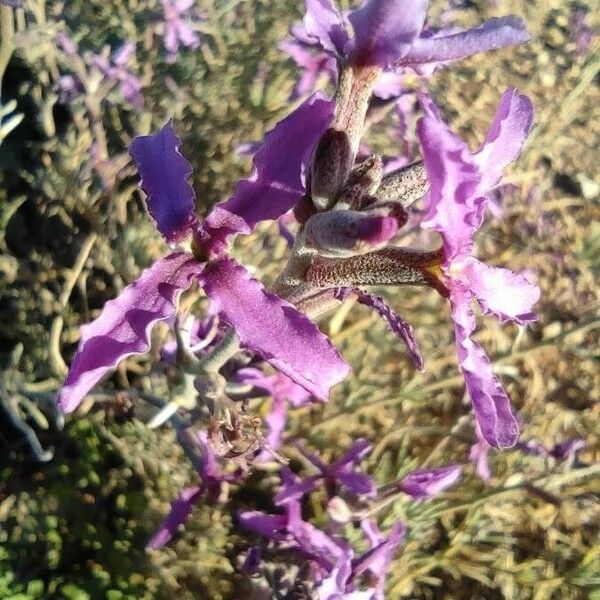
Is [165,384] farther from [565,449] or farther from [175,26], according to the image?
[175,26]

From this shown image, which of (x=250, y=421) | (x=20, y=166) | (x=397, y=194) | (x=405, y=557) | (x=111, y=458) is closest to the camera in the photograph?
(x=397, y=194)

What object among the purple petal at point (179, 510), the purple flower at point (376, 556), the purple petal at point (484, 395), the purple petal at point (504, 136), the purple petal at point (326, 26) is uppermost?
the purple petal at point (326, 26)

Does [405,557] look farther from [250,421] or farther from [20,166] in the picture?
[20,166]

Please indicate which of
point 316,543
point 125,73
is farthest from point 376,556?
point 125,73

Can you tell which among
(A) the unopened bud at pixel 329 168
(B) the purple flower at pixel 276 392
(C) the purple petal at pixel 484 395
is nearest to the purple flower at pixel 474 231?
(C) the purple petal at pixel 484 395

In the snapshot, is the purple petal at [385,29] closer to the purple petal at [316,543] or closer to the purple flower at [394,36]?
the purple flower at [394,36]

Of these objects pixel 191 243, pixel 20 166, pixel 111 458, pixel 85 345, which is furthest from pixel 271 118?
pixel 85 345
